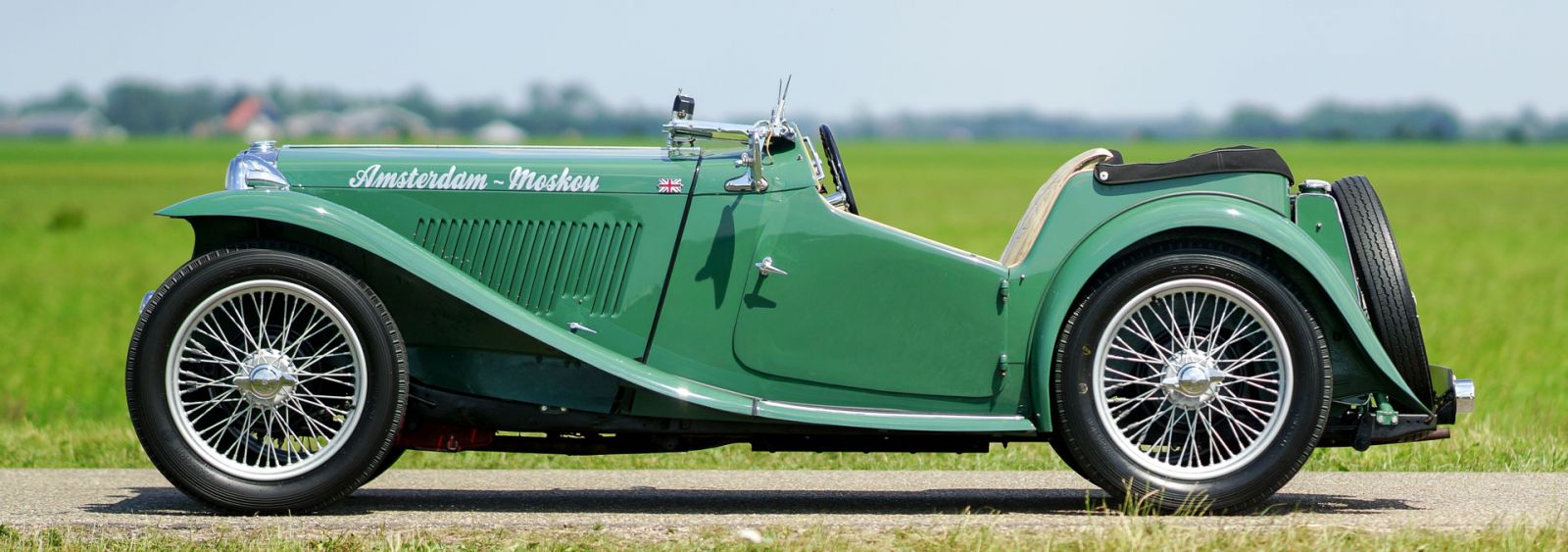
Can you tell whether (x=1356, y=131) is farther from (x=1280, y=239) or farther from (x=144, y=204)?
(x=1280, y=239)

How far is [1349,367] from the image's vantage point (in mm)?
5289

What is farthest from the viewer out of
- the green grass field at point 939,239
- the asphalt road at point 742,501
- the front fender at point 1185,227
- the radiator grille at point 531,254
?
the green grass field at point 939,239

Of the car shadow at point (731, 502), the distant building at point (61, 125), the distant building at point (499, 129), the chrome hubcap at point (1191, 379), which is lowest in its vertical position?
the distant building at point (61, 125)

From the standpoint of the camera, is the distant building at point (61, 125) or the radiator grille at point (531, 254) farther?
the distant building at point (61, 125)

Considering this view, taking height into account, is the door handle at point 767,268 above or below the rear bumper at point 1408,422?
above

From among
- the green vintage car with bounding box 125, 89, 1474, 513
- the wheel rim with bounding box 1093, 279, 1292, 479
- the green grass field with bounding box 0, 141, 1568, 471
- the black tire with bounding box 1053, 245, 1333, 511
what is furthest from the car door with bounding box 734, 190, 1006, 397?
the green grass field with bounding box 0, 141, 1568, 471

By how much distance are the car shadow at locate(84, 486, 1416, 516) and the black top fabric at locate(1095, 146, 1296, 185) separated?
1.03 meters

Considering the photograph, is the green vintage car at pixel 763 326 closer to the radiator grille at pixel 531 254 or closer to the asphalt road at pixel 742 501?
the radiator grille at pixel 531 254

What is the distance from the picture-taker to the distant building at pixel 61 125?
172 m

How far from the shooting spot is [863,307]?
5.23 metres

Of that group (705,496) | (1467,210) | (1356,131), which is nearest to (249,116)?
(1356,131)

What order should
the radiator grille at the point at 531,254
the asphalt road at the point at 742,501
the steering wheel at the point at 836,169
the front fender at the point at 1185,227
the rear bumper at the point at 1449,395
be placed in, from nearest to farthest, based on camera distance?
the asphalt road at the point at 742,501, the front fender at the point at 1185,227, the rear bumper at the point at 1449,395, the radiator grille at the point at 531,254, the steering wheel at the point at 836,169

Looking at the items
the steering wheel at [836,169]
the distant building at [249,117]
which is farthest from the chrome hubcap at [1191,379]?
the distant building at [249,117]

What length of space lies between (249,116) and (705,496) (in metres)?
169
